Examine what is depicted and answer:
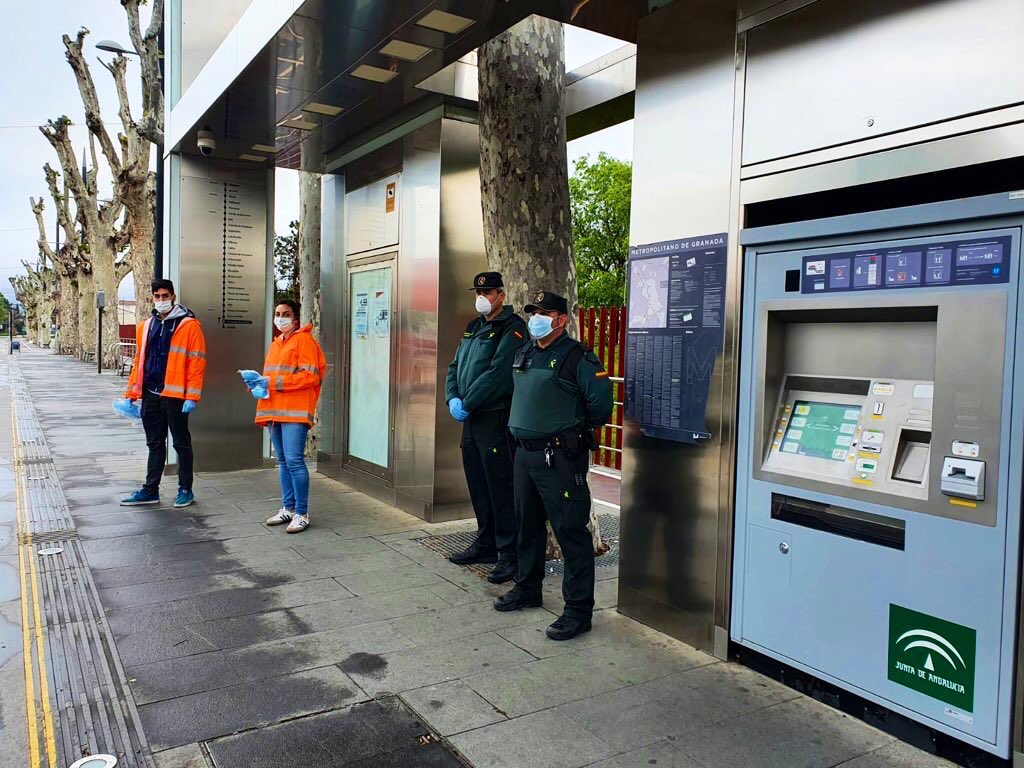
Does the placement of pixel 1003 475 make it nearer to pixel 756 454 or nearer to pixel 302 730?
pixel 756 454

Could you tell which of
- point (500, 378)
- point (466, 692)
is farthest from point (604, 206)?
point (466, 692)

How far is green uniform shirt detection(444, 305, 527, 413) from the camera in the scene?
500 cm

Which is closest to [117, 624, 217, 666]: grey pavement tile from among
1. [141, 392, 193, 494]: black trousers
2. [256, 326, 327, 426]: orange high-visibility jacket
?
[256, 326, 327, 426]: orange high-visibility jacket

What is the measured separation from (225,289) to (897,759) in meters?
8.09

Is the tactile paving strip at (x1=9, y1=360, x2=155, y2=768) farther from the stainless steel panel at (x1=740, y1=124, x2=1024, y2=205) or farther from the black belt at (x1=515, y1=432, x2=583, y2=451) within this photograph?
the stainless steel panel at (x1=740, y1=124, x2=1024, y2=205)

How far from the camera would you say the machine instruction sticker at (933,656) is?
2889 mm

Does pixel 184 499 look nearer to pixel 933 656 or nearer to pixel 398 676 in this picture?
pixel 398 676

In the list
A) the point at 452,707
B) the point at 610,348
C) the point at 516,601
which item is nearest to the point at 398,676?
the point at 452,707

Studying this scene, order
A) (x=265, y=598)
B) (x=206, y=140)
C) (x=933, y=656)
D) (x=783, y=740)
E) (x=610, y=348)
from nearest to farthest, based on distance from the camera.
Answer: (x=933, y=656) → (x=783, y=740) → (x=265, y=598) → (x=206, y=140) → (x=610, y=348)

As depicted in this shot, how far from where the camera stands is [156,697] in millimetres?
3377

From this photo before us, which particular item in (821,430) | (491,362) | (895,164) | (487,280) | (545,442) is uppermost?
(895,164)

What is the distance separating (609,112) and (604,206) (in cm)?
2075

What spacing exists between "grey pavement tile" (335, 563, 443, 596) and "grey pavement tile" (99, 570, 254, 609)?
0.65 meters

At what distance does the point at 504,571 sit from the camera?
511cm
